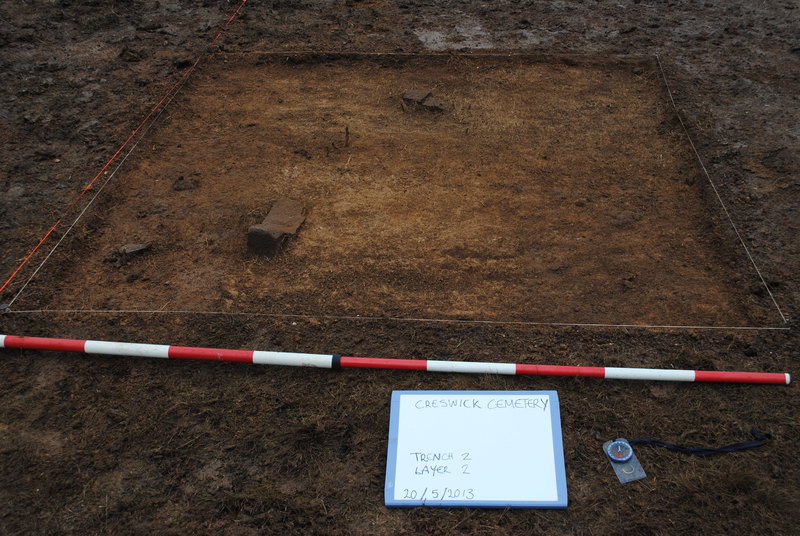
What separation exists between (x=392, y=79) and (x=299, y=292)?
345 cm

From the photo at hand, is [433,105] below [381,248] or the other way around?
the other way around

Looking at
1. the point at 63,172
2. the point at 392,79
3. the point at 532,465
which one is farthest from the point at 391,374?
the point at 392,79

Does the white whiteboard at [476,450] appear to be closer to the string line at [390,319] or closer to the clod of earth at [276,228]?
the string line at [390,319]

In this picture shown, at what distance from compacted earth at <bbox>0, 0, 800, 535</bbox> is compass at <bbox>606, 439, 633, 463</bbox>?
0.33 feet

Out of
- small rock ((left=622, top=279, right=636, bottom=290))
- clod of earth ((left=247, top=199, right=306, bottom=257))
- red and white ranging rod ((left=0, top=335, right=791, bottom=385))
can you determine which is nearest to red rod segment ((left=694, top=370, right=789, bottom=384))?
red and white ranging rod ((left=0, top=335, right=791, bottom=385))

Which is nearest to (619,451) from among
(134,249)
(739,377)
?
(739,377)

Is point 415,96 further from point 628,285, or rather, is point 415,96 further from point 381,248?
point 628,285

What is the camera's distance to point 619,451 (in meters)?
3.04

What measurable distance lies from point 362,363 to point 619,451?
151 cm

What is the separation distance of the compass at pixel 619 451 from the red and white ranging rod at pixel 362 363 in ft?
1.42

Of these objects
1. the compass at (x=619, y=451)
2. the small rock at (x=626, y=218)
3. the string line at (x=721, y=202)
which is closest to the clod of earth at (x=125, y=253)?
the compass at (x=619, y=451)

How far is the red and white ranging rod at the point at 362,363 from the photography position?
3.35m

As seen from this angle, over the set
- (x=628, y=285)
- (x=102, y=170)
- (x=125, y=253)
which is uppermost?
(x=102, y=170)

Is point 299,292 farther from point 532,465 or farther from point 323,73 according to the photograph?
point 323,73
